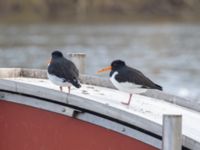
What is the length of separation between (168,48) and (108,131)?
41831 millimetres

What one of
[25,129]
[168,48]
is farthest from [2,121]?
[168,48]

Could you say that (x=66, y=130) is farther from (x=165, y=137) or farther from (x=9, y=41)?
(x=9, y=41)

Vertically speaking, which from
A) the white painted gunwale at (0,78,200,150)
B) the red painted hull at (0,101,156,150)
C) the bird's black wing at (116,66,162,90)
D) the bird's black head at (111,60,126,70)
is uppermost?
the bird's black head at (111,60,126,70)

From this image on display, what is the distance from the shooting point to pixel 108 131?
636cm

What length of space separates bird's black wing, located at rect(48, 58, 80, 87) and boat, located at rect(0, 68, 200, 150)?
0.68 ft

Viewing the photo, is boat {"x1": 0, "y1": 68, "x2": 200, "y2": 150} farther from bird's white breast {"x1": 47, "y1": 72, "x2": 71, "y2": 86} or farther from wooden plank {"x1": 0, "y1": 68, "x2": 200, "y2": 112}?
bird's white breast {"x1": 47, "y1": 72, "x2": 71, "y2": 86}

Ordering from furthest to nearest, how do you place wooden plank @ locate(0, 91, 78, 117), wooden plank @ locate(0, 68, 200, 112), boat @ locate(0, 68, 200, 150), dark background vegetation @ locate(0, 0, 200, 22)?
1. dark background vegetation @ locate(0, 0, 200, 22)
2. wooden plank @ locate(0, 68, 200, 112)
3. wooden plank @ locate(0, 91, 78, 117)
4. boat @ locate(0, 68, 200, 150)

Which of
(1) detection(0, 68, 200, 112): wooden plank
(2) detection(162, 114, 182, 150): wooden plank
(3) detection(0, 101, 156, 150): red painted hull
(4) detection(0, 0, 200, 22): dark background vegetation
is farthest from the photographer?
(4) detection(0, 0, 200, 22): dark background vegetation

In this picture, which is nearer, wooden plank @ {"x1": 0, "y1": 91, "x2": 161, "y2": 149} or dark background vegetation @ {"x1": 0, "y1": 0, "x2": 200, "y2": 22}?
wooden plank @ {"x1": 0, "y1": 91, "x2": 161, "y2": 149}

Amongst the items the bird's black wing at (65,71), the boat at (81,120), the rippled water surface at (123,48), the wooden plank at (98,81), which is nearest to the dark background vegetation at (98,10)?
the rippled water surface at (123,48)

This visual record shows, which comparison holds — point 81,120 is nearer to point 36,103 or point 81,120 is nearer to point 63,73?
point 36,103

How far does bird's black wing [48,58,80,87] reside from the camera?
724 centimetres

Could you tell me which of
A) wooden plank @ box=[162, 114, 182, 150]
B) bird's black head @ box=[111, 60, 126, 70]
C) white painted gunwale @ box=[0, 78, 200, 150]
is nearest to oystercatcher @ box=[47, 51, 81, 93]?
white painted gunwale @ box=[0, 78, 200, 150]

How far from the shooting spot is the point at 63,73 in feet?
24.1
